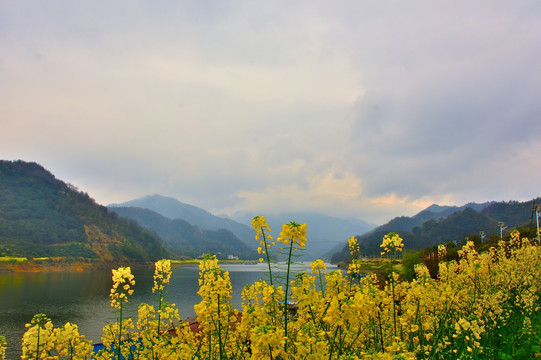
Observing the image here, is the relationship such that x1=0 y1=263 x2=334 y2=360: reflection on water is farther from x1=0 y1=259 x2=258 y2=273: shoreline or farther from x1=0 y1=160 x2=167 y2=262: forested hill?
x1=0 y1=160 x2=167 y2=262: forested hill

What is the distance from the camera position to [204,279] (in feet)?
18.8

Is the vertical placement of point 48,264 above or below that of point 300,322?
below

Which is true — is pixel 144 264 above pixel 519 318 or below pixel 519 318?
below

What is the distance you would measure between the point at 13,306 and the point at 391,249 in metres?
69.6

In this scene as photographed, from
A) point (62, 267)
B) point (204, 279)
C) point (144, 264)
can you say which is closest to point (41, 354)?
point (204, 279)

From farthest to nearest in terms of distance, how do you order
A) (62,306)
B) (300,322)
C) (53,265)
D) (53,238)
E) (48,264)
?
(53,238)
(53,265)
(48,264)
(62,306)
(300,322)

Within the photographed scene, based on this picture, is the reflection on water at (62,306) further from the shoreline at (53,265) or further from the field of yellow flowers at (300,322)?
A: the shoreline at (53,265)

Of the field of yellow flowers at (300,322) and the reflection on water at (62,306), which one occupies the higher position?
the field of yellow flowers at (300,322)

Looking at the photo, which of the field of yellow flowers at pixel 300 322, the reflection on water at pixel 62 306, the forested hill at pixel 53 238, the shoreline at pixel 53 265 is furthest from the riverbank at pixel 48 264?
the field of yellow flowers at pixel 300 322

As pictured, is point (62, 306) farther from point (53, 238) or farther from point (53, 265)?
point (53, 238)

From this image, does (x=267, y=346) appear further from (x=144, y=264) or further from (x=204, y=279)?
(x=144, y=264)

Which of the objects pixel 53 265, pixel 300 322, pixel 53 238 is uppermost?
pixel 300 322

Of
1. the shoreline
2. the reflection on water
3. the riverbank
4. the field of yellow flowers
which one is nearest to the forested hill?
the riverbank

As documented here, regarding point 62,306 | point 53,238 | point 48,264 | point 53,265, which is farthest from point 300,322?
point 53,238
